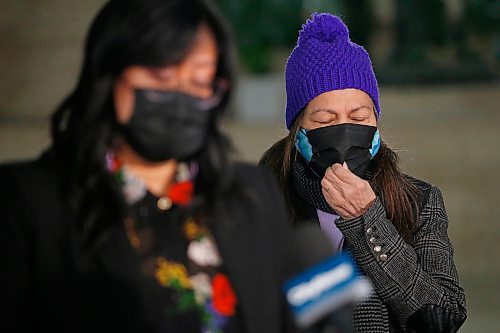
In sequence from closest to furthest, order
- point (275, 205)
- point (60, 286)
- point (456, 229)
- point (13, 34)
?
1. point (60, 286)
2. point (275, 205)
3. point (456, 229)
4. point (13, 34)

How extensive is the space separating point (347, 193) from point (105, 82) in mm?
1293

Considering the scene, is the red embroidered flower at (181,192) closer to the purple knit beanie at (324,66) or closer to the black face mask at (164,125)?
the black face mask at (164,125)

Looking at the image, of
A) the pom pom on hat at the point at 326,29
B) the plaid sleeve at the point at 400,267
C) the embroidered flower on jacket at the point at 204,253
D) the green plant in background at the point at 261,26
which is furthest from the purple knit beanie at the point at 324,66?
the green plant in background at the point at 261,26

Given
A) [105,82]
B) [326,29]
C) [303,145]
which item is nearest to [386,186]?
[303,145]

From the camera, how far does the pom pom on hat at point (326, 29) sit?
3939 millimetres

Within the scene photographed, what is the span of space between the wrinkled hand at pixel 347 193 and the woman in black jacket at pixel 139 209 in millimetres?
1089

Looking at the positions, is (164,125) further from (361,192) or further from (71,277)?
(361,192)

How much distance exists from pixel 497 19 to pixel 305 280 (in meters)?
7.82

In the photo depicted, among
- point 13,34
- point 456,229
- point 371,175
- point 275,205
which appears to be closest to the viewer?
point 275,205

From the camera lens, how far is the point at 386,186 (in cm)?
378

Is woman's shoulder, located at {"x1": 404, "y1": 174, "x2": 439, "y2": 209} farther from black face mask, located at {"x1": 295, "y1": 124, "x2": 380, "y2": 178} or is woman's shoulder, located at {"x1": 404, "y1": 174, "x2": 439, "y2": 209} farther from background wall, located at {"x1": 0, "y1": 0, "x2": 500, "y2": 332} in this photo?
background wall, located at {"x1": 0, "y1": 0, "x2": 500, "y2": 332}

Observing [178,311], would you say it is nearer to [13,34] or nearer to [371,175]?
[371,175]

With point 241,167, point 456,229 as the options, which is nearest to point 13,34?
point 456,229

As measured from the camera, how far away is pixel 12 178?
2.50 metres
